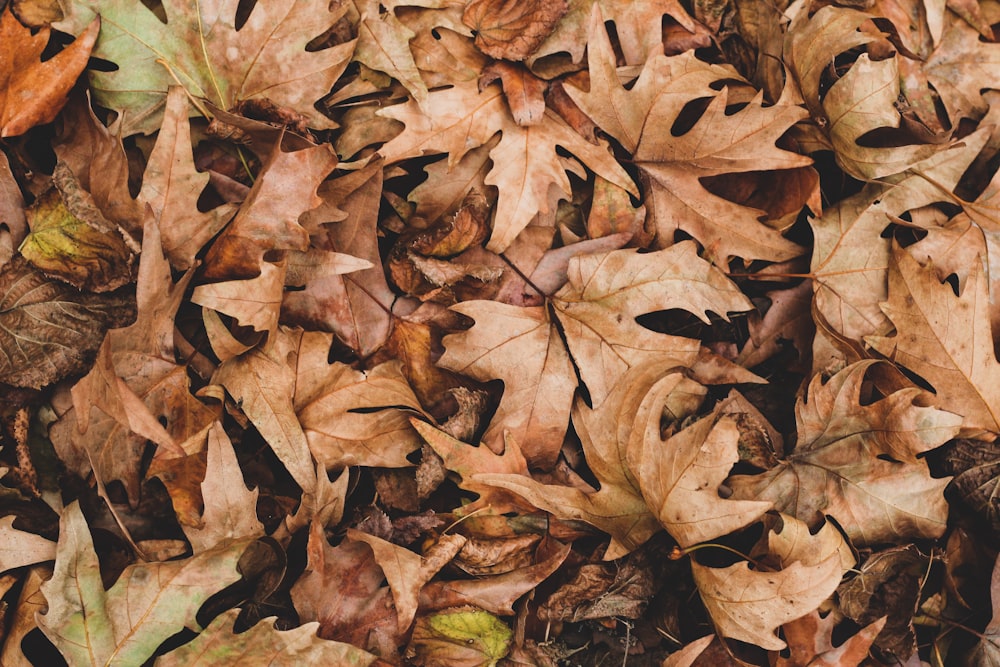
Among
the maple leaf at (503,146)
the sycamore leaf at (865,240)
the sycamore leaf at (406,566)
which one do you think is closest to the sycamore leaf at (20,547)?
the sycamore leaf at (406,566)

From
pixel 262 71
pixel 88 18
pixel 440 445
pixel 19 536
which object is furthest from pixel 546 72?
pixel 19 536

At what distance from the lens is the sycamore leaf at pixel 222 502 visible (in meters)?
1.83

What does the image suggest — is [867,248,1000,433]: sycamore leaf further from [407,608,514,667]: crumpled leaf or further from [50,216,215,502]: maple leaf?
[50,216,215,502]: maple leaf

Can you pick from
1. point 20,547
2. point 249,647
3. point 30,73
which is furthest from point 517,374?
point 30,73

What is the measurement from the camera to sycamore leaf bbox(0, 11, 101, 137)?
75.8 inches

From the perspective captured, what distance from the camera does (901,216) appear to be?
2.20 meters

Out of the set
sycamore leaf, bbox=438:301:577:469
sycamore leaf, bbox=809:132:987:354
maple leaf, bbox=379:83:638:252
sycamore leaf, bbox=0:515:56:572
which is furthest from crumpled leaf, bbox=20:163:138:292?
sycamore leaf, bbox=809:132:987:354

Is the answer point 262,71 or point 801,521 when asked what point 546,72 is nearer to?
point 262,71

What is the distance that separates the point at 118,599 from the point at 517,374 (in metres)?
1.12

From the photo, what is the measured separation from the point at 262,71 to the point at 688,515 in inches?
65.2

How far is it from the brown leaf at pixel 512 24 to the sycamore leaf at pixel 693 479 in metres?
1.11

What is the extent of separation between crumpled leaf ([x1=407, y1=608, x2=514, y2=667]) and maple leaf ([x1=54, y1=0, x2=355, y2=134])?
1.41m

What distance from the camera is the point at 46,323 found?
1892 mm

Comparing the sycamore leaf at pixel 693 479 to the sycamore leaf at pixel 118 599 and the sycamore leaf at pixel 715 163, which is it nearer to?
the sycamore leaf at pixel 715 163
